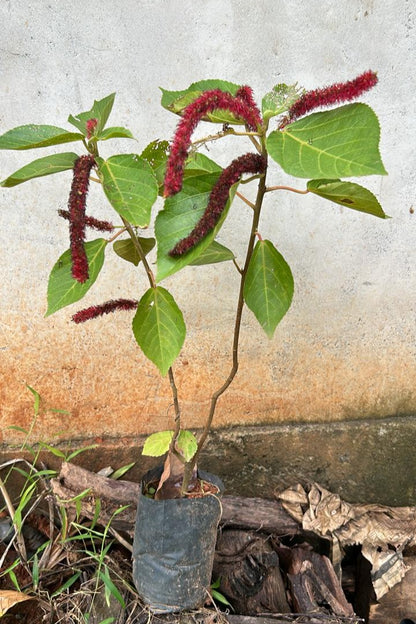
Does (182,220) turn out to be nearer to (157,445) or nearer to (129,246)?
(129,246)

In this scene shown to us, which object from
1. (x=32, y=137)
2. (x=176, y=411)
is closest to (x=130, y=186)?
(x=32, y=137)

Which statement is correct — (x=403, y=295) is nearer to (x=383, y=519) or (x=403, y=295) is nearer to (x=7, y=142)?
(x=383, y=519)

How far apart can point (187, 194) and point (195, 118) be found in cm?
14

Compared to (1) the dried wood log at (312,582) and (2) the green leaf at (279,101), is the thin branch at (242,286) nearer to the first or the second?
(2) the green leaf at (279,101)

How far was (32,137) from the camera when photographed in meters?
0.88

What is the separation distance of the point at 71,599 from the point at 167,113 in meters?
1.32

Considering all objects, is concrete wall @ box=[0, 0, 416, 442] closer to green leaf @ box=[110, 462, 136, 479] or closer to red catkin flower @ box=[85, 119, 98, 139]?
green leaf @ box=[110, 462, 136, 479]

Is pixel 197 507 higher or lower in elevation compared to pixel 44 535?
higher

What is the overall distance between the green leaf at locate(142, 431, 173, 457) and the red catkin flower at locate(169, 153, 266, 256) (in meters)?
0.54

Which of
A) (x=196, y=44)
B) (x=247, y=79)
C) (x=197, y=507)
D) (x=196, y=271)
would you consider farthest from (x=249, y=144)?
(x=197, y=507)

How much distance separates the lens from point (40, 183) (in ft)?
4.99

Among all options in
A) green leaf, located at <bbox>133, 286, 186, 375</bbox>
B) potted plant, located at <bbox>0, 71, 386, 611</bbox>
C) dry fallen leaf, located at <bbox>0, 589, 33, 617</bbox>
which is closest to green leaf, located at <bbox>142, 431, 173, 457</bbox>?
potted plant, located at <bbox>0, 71, 386, 611</bbox>

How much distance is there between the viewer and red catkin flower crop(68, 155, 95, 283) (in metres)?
0.82

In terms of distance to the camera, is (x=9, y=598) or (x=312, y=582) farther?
(x=312, y=582)
